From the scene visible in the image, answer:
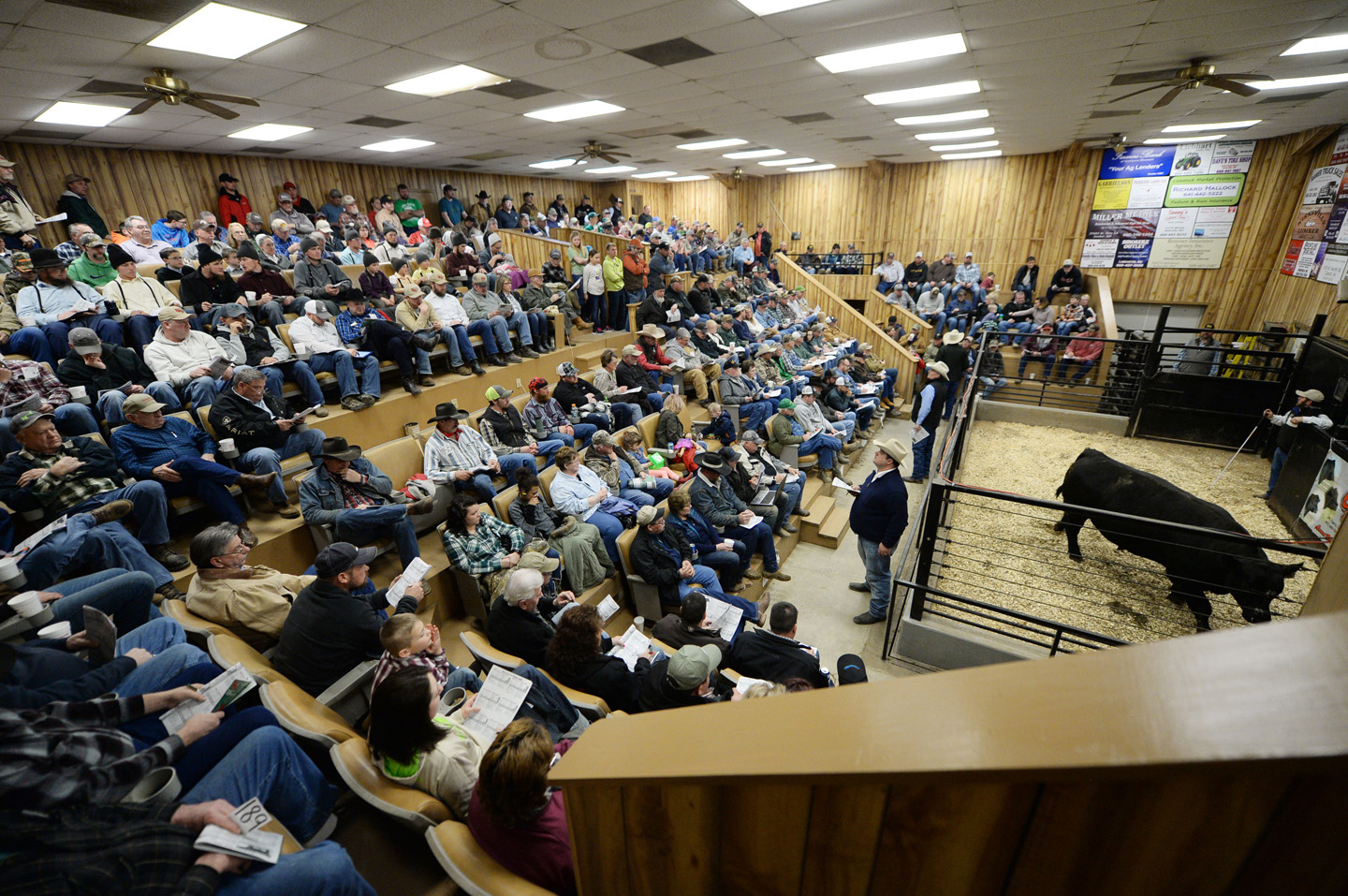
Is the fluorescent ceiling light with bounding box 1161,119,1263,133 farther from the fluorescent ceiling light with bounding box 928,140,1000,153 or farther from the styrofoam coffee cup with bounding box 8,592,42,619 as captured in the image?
the styrofoam coffee cup with bounding box 8,592,42,619

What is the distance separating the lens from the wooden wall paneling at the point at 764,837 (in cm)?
83

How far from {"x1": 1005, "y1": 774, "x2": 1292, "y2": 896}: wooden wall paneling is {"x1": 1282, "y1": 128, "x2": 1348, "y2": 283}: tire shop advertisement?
11166mm

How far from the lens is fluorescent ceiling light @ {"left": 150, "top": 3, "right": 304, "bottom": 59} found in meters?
3.43

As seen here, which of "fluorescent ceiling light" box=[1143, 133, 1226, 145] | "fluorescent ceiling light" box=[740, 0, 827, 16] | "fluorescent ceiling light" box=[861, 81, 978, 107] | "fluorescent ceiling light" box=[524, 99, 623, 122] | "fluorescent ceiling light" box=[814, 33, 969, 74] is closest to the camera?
"fluorescent ceiling light" box=[740, 0, 827, 16]

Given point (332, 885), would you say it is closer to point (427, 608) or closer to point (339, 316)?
point (427, 608)

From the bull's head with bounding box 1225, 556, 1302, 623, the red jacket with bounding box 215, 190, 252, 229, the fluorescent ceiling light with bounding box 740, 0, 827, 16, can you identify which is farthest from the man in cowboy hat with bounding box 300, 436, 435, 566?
the red jacket with bounding box 215, 190, 252, 229

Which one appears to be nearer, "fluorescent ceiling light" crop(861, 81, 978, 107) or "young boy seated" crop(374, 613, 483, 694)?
"young boy seated" crop(374, 613, 483, 694)

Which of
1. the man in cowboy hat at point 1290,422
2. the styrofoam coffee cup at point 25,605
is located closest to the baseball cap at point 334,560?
the styrofoam coffee cup at point 25,605

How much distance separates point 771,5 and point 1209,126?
365 inches

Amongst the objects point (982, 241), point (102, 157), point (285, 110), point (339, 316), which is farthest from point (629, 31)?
point (982, 241)

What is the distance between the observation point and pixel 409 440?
4.69m

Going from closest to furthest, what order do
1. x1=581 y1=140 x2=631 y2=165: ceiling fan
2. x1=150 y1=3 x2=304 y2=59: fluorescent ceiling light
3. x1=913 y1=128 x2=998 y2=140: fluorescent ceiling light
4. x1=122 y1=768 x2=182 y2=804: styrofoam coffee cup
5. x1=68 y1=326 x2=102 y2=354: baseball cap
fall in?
x1=122 y1=768 x2=182 y2=804: styrofoam coffee cup < x1=150 y1=3 x2=304 y2=59: fluorescent ceiling light < x1=68 y1=326 x2=102 y2=354: baseball cap < x1=913 y1=128 x2=998 y2=140: fluorescent ceiling light < x1=581 y1=140 x2=631 y2=165: ceiling fan

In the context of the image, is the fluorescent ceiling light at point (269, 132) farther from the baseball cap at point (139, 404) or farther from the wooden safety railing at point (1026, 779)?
the wooden safety railing at point (1026, 779)

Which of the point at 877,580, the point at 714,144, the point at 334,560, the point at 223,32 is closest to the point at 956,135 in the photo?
the point at 714,144
